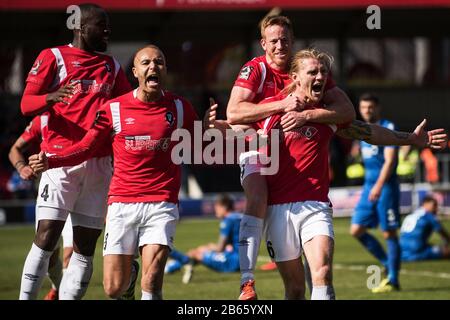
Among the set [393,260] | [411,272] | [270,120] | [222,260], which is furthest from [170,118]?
[411,272]

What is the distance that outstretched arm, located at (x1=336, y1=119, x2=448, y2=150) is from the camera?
351 inches

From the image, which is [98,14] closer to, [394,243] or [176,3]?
[394,243]

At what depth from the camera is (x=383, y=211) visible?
1377 centimetres

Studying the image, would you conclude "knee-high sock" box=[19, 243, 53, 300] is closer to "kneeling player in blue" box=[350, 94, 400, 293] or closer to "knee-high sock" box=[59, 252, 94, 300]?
"knee-high sock" box=[59, 252, 94, 300]

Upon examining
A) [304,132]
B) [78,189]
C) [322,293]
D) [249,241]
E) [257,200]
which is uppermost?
[304,132]

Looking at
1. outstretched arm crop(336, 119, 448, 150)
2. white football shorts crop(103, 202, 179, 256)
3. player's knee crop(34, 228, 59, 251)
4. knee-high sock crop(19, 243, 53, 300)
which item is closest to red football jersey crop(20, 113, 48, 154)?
player's knee crop(34, 228, 59, 251)

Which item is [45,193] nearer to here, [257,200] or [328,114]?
[257,200]

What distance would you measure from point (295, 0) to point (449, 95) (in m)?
7.84

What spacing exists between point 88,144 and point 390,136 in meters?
2.67

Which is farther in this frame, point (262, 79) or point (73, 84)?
point (73, 84)

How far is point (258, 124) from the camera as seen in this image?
29.1 feet

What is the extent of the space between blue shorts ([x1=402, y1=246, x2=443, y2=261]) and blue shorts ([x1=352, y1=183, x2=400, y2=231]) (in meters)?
3.42

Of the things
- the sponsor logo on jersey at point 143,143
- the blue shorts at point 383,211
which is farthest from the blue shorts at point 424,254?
the sponsor logo on jersey at point 143,143

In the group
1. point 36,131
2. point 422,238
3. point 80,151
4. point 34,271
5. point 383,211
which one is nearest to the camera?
point 80,151
